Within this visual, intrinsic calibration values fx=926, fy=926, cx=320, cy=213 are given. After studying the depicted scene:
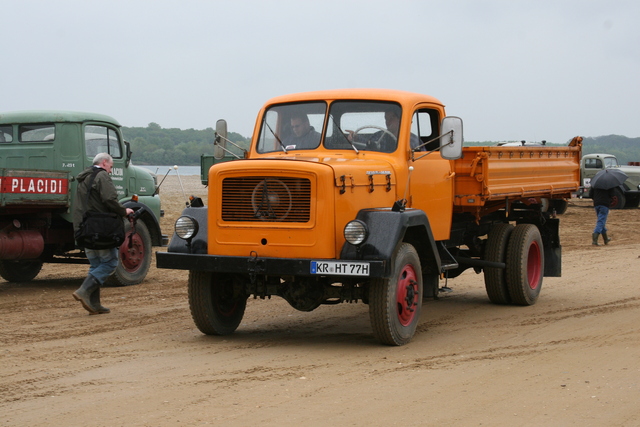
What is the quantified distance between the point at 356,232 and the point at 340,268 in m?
0.34

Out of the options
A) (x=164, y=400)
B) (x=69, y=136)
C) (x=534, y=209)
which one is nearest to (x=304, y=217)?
(x=164, y=400)

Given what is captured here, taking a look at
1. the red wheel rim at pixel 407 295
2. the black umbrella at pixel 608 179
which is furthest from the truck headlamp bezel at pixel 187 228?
the black umbrella at pixel 608 179

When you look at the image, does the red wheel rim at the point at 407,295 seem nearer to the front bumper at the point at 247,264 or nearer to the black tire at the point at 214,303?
the front bumper at the point at 247,264

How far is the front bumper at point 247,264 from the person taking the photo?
7625 mm

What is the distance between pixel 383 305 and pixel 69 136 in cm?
665

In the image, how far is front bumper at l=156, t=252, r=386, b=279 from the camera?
7625mm

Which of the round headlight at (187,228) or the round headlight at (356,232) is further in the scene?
the round headlight at (187,228)

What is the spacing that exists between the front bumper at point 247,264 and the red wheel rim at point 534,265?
446 centimetres

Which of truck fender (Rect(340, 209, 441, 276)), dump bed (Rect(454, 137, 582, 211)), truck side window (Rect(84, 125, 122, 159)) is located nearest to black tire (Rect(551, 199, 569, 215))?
dump bed (Rect(454, 137, 582, 211))

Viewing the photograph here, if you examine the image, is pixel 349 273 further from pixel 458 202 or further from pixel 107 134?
pixel 107 134

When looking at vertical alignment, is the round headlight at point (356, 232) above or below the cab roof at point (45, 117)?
below

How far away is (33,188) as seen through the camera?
11.6m

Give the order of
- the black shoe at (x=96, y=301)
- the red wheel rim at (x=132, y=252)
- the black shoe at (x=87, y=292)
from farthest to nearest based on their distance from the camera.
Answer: the red wheel rim at (x=132, y=252), the black shoe at (x=96, y=301), the black shoe at (x=87, y=292)

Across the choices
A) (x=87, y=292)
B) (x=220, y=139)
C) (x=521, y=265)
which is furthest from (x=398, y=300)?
(x=87, y=292)
